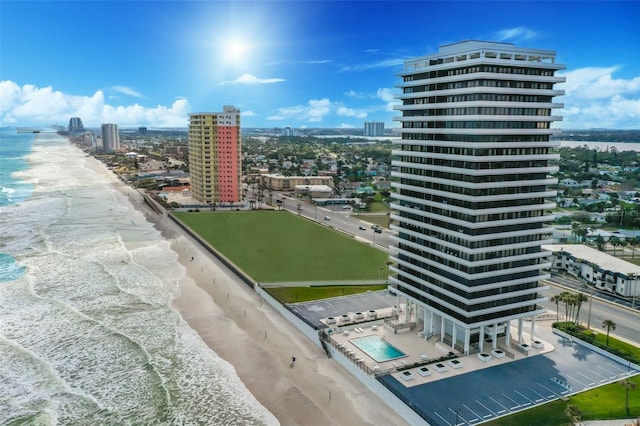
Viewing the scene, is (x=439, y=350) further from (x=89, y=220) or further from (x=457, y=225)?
(x=89, y=220)

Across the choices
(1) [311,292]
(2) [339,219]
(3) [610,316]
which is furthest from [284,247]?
(3) [610,316]

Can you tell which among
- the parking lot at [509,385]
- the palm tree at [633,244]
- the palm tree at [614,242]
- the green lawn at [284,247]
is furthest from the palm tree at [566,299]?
the palm tree at [614,242]

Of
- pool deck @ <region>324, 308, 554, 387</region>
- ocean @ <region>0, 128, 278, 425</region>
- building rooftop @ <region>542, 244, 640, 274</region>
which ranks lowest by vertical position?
ocean @ <region>0, 128, 278, 425</region>

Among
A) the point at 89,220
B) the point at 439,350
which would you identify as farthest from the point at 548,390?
the point at 89,220

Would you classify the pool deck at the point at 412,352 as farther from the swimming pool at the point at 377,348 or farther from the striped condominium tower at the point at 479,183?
the striped condominium tower at the point at 479,183

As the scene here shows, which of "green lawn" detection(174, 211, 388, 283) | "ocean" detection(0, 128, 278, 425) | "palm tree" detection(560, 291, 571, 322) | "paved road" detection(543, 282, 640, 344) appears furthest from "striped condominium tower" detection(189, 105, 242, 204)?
"palm tree" detection(560, 291, 571, 322)

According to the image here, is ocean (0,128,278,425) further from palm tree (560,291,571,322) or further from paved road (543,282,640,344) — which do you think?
paved road (543,282,640,344)
